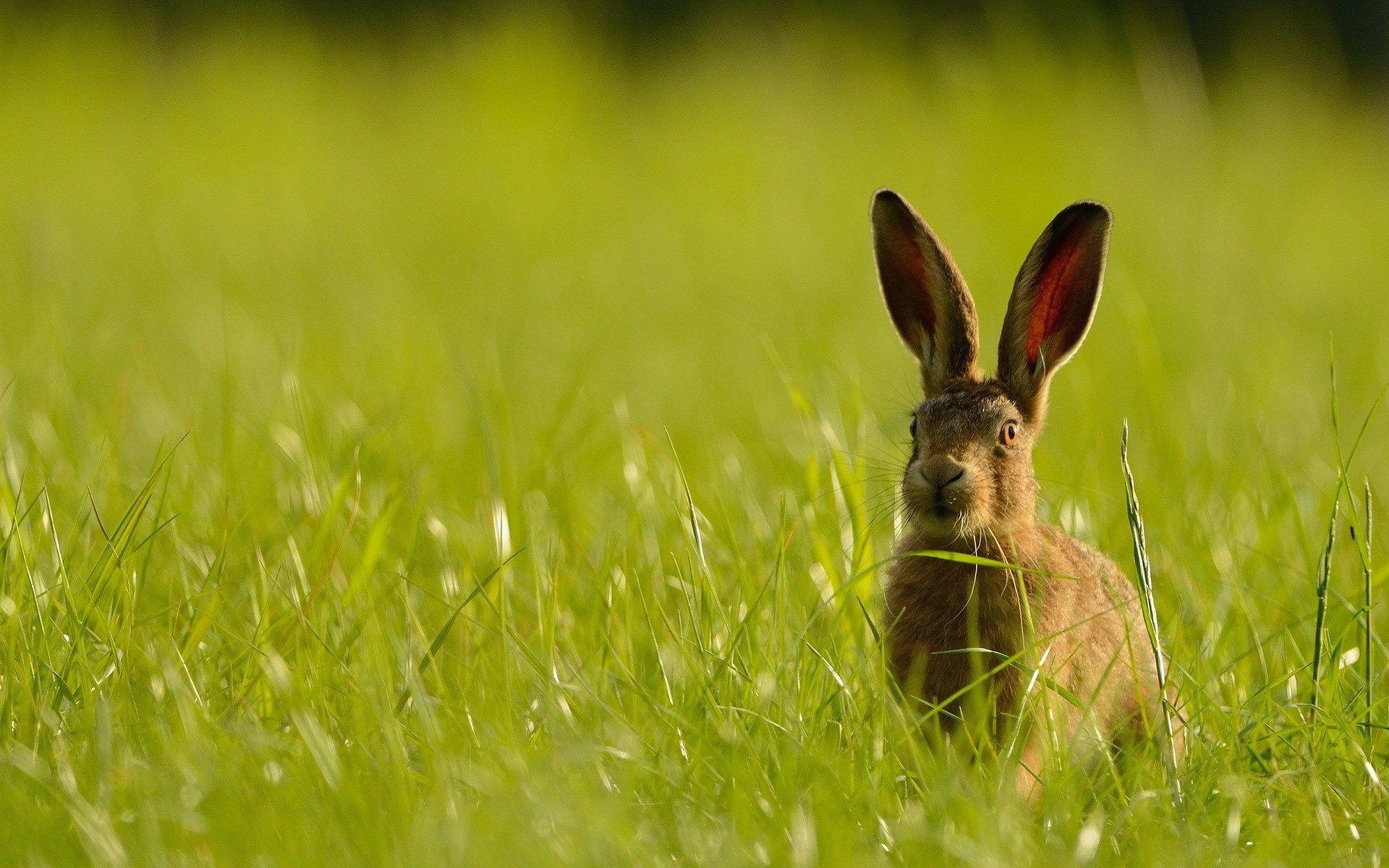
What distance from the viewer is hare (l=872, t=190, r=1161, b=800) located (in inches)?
96.3

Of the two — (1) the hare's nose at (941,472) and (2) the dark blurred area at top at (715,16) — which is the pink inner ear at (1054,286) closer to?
(1) the hare's nose at (941,472)

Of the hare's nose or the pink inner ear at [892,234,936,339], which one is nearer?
Answer: the hare's nose

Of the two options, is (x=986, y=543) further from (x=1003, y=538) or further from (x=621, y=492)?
(x=621, y=492)

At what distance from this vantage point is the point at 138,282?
637 centimetres

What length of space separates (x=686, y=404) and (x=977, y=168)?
129 inches

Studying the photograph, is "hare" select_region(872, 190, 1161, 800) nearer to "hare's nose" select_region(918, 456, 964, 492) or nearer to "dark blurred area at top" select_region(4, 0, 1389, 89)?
"hare's nose" select_region(918, 456, 964, 492)

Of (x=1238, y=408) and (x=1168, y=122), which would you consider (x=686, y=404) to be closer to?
(x=1238, y=408)

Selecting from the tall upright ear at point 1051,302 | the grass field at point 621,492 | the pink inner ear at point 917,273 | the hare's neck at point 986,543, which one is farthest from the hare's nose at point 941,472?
the pink inner ear at point 917,273

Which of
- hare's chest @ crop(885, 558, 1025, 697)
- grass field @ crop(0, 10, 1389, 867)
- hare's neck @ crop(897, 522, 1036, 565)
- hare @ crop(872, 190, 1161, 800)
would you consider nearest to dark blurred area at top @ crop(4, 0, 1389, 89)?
grass field @ crop(0, 10, 1389, 867)

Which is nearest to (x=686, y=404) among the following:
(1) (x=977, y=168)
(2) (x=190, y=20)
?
(1) (x=977, y=168)

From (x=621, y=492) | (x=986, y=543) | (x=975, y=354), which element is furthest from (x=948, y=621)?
(x=621, y=492)

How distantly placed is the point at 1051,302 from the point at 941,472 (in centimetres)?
55

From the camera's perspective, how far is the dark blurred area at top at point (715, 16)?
36.6 feet

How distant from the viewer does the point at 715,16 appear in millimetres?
12695
